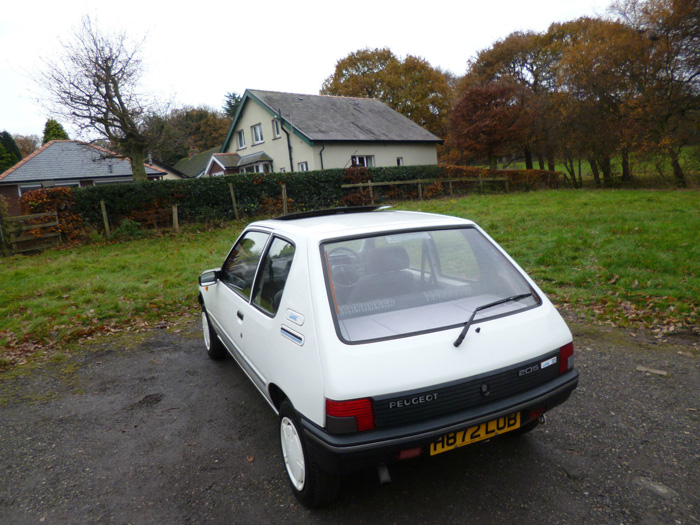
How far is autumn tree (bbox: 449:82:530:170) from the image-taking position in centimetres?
2972

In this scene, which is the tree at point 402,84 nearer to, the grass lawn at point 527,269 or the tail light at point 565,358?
the grass lawn at point 527,269

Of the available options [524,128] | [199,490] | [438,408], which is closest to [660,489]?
[438,408]

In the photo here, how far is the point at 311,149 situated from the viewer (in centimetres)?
2456

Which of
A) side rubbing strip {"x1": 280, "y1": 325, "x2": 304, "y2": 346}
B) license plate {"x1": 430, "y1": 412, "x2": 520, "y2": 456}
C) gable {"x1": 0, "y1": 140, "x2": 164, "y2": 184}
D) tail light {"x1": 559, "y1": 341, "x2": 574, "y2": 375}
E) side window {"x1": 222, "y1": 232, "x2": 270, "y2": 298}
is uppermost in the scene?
gable {"x1": 0, "y1": 140, "x2": 164, "y2": 184}

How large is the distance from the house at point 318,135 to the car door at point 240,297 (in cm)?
2061

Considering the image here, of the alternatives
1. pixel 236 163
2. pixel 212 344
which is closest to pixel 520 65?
pixel 236 163

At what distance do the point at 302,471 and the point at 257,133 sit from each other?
29713mm

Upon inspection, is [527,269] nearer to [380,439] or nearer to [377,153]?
[380,439]

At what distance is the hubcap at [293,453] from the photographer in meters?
2.45

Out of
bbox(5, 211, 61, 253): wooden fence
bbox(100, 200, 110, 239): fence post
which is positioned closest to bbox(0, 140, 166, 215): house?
bbox(100, 200, 110, 239): fence post

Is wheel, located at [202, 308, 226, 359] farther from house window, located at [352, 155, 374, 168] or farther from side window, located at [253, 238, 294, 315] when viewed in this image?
house window, located at [352, 155, 374, 168]

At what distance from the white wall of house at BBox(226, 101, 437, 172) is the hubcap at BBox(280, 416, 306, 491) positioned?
2257 cm

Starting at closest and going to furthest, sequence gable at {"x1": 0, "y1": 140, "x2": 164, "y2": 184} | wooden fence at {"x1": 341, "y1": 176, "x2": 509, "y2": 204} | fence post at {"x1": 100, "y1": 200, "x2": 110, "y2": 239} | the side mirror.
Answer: the side mirror
fence post at {"x1": 100, "y1": 200, "x2": 110, "y2": 239}
wooden fence at {"x1": 341, "y1": 176, "x2": 509, "y2": 204}
gable at {"x1": 0, "y1": 140, "x2": 164, "y2": 184}

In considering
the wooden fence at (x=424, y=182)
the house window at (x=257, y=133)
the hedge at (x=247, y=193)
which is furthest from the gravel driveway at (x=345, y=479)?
the house window at (x=257, y=133)
